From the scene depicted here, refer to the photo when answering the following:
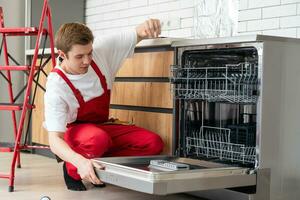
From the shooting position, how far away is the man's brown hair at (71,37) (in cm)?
258

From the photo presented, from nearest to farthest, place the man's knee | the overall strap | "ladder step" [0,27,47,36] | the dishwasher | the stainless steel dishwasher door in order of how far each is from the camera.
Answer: the stainless steel dishwasher door < the dishwasher < the overall strap < the man's knee < "ladder step" [0,27,47,36]

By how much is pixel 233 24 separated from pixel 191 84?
0.76 metres

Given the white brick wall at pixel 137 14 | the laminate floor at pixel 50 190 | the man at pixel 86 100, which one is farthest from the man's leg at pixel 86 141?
the white brick wall at pixel 137 14

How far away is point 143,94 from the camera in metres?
3.02

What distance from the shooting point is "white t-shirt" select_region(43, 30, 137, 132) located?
8.39 ft

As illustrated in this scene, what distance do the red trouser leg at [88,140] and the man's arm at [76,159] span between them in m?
0.17

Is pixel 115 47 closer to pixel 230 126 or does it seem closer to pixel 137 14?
pixel 230 126

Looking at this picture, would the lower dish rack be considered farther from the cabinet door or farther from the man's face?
the man's face

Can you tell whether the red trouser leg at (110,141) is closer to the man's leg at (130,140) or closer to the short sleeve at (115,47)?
the man's leg at (130,140)

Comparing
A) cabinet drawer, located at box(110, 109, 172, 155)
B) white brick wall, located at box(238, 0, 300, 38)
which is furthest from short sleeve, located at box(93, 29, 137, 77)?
white brick wall, located at box(238, 0, 300, 38)

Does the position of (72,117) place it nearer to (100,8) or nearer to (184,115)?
(184,115)

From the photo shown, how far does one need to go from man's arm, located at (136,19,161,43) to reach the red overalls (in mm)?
304

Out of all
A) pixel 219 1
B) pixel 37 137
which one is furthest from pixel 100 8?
pixel 219 1

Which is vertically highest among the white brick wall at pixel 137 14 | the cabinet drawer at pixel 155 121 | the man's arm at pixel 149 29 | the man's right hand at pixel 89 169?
the white brick wall at pixel 137 14
